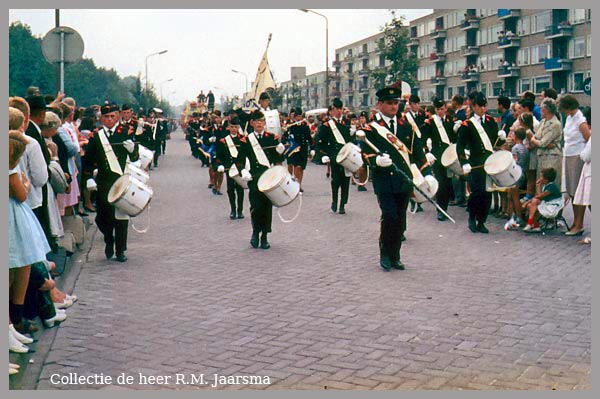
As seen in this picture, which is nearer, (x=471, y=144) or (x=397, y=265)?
(x=397, y=265)

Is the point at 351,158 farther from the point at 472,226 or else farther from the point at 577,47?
the point at 577,47

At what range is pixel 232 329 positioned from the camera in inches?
269

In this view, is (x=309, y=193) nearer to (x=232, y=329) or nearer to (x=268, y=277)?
(x=268, y=277)

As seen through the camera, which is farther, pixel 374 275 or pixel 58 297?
pixel 374 275

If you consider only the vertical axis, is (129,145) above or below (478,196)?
above

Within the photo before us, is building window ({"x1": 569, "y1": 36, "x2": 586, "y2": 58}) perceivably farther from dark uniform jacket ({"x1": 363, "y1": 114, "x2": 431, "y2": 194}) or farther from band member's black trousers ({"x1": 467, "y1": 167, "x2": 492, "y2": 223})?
dark uniform jacket ({"x1": 363, "y1": 114, "x2": 431, "y2": 194})

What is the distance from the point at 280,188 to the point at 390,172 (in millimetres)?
1674

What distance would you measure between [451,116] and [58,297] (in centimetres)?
927

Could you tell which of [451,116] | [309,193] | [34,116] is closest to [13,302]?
[34,116]

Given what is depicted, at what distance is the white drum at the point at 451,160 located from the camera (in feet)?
45.3

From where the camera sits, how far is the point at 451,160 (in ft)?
45.7

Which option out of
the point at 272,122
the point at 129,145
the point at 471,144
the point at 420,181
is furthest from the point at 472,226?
the point at 129,145

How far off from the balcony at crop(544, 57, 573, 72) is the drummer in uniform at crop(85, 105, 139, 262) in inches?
2545

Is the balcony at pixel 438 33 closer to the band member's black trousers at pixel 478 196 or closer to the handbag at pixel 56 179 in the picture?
the band member's black trousers at pixel 478 196
